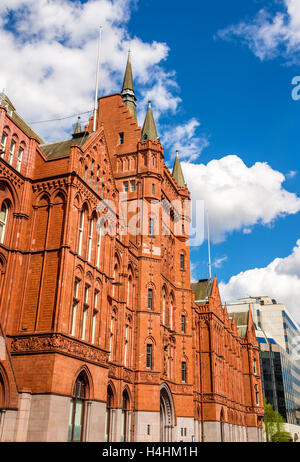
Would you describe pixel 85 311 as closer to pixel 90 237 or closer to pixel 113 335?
pixel 90 237

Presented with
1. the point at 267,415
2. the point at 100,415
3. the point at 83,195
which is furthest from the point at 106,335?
the point at 267,415

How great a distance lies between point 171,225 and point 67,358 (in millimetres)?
31989

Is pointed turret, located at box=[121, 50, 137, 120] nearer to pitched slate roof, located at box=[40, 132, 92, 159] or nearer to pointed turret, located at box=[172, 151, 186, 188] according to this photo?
pointed turret, located at box=[172, 151, 186, 188]

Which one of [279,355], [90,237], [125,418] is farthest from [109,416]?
[279,355]

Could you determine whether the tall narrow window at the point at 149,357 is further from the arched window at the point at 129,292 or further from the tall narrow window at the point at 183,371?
the tall narrow window at the point at 183,371

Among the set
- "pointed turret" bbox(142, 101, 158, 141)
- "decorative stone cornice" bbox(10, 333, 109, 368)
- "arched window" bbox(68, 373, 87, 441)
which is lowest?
"arched window" bbox(68, 373, 87, 441)

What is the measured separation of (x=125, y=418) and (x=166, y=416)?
10.0m

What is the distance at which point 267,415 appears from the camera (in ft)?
297

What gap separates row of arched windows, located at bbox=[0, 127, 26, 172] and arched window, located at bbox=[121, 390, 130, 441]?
21.0m

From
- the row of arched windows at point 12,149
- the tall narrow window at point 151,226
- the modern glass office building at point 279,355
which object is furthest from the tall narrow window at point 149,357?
the modern glass office building at point 279,355

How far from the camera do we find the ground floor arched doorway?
4597 cm

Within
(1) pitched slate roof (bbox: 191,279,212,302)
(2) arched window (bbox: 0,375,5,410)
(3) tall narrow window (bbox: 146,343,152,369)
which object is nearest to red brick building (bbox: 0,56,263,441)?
(2) arched window (bbox: 0,375,5,410)

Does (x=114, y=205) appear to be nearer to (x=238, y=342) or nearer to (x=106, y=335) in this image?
(x=106, y=335)

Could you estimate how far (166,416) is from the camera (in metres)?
46.9
